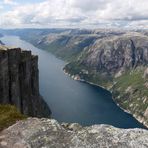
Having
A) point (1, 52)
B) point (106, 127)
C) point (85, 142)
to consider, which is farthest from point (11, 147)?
point (1, 52)

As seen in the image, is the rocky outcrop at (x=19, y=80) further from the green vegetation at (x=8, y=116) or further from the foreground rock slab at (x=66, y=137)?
the foreground rock slab at (x=66, y=137)

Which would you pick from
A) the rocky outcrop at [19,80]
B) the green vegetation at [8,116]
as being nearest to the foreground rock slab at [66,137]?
the green vegetation at [8,116]

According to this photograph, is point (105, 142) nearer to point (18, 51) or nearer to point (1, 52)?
point (1, 52)

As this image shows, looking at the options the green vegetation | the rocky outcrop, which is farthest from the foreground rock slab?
the rocky outcrop

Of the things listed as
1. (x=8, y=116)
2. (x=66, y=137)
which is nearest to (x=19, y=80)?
(x=8, y=116)

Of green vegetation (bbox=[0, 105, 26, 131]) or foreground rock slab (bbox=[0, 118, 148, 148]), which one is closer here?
foreground rock slab (bbox=[0, 118, 148, 148])

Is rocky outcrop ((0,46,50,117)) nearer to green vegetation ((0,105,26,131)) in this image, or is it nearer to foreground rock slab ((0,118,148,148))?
green vegetation ((0,105,26,131))
